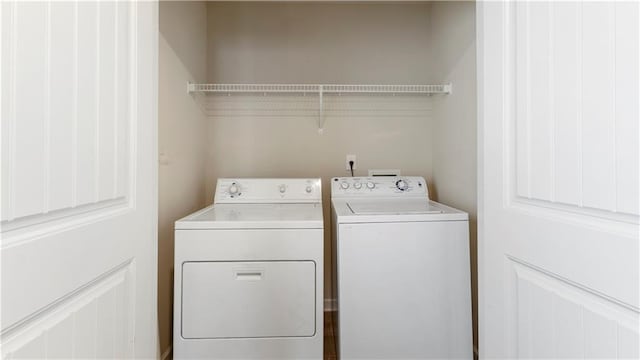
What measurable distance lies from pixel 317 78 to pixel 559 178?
1989mm

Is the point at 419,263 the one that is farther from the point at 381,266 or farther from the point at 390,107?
the point at 390,107

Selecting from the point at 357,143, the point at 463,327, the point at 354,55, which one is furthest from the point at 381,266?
the point at 354,55

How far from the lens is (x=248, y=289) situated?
1.45 m

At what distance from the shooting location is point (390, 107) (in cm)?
240

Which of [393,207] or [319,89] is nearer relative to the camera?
[393,207]

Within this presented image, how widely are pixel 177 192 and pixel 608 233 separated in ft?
6.19

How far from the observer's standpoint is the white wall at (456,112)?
177 cm

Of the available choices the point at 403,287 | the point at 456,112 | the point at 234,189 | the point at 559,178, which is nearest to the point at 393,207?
the point at 403,287

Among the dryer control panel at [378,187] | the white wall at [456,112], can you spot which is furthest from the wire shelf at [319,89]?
the dryer control panel at [378,187]

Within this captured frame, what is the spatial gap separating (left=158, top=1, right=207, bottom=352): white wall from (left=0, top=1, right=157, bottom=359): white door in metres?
0.79

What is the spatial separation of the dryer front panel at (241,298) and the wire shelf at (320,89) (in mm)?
1236

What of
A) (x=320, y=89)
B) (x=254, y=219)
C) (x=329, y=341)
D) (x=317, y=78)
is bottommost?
(x=329, y=341)

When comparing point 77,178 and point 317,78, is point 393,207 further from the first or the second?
point 77,178

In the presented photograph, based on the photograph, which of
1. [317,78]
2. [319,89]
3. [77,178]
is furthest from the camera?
[317,78]
